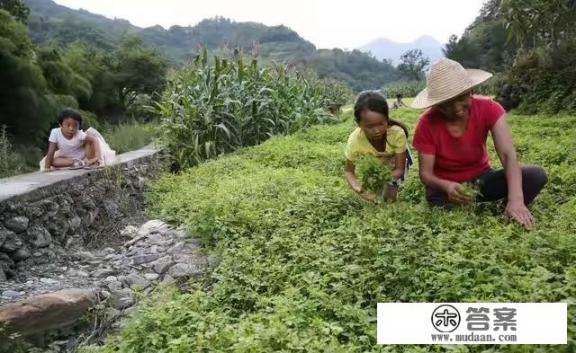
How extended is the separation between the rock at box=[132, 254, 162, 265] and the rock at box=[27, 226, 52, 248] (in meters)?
0.68

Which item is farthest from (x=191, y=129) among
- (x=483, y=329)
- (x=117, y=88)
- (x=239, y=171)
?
(x=117, y=88)

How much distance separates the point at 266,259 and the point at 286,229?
17.3 inches

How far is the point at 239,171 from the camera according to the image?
18.7 feet

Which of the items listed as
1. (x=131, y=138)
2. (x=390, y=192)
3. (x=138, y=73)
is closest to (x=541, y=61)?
(x=131, y=138)

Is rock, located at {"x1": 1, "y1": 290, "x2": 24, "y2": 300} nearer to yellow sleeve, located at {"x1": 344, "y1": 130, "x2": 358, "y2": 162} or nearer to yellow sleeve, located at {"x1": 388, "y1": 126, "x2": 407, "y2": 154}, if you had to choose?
yellow sleeve, located at {"x1": 344, "y1": 130, "x2": 358, "y2": 162}

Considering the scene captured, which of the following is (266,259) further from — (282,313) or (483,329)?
(483,329)

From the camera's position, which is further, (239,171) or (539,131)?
(539,131)

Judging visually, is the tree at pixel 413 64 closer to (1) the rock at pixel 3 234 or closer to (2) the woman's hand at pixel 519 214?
(2) the woman's hand at pixel 519 214

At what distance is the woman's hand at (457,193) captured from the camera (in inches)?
125

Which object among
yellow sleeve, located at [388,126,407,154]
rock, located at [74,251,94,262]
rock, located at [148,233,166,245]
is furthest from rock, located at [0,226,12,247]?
yellow sleeve, located at [388,126,407,154]

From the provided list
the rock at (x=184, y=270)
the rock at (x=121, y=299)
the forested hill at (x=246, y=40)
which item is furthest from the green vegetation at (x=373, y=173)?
the forested hill at (x=246, y=40)

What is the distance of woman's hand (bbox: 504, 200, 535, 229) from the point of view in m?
2.91

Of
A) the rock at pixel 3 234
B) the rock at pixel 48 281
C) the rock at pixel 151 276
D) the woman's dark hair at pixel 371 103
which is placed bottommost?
the rock at pixel 48 281

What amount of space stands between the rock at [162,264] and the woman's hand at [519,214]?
6.71ft
